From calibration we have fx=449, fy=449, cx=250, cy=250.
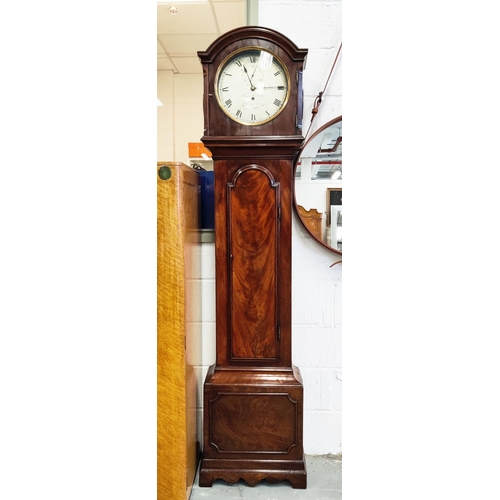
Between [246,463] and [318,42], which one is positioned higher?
[318,42]

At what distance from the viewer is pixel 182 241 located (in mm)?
1303

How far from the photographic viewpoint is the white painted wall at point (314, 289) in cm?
157

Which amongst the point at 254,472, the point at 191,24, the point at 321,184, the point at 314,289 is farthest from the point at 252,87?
the point at 191,24

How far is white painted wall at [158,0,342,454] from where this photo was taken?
61.9 inches

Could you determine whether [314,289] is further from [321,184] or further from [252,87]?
[252,87]

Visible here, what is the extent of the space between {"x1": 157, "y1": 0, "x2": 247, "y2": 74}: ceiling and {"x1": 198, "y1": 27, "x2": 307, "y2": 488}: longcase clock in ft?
2.80

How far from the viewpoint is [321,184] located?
157 cm

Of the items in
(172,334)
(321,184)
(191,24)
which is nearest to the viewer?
(172,334)

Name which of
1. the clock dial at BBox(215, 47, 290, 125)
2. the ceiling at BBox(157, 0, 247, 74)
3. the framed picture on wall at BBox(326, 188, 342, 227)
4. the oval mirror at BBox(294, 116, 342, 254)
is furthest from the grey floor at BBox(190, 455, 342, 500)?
the ceiling at BBox(157, 0, 247, 74)

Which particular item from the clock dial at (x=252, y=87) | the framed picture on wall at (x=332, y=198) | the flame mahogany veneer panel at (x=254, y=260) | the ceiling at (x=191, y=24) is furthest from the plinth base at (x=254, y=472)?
the ceiling at (x=191, y=24)

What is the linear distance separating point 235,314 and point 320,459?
0.67m

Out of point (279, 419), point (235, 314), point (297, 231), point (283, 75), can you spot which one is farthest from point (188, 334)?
point (283, 75)

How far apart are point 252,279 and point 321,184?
43 centimetres

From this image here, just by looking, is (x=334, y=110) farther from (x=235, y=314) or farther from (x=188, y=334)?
(x=188, y=334)
